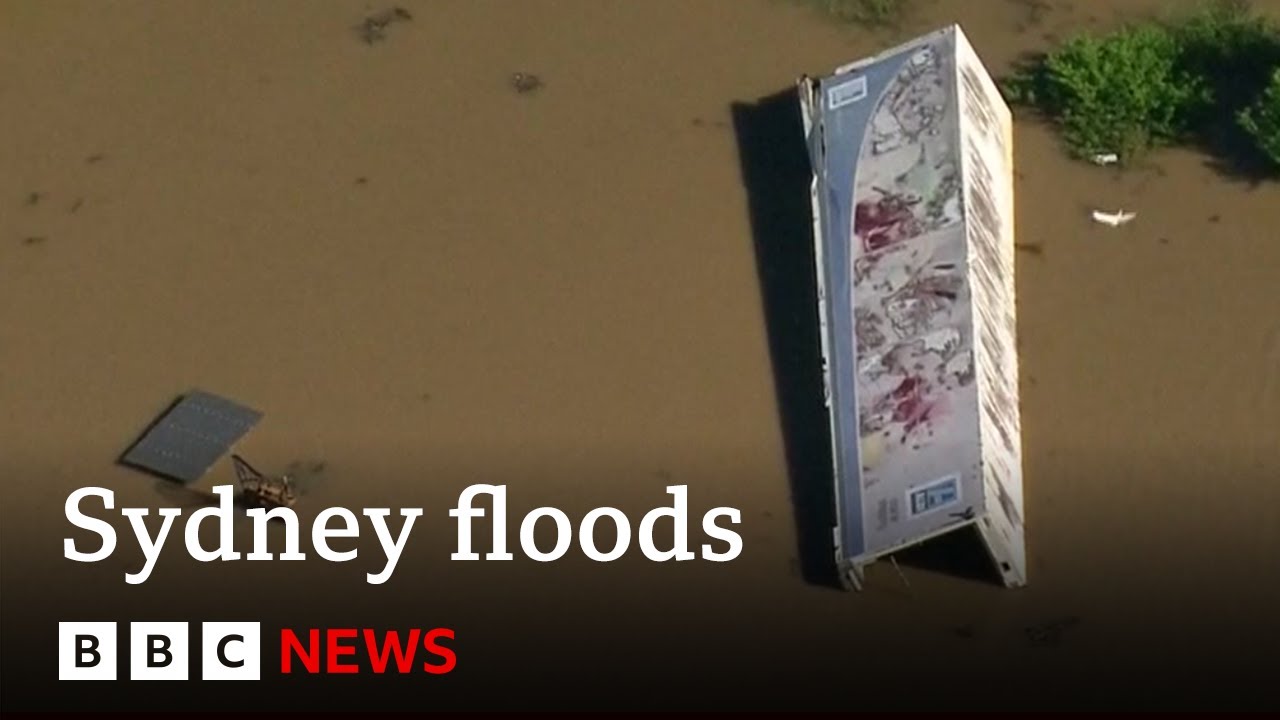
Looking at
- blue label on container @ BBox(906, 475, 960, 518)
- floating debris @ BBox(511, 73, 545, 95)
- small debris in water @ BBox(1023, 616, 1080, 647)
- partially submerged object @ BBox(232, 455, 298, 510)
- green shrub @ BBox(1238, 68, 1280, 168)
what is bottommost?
small debris in water @ BBox(1023, 616, 1080, 647)

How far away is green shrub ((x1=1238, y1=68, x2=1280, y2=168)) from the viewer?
17453mm

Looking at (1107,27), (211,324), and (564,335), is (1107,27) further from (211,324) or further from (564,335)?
(211,324)

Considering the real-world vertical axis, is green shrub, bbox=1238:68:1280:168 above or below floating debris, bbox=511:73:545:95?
below

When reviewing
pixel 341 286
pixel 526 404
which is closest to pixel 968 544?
pixel 526 404

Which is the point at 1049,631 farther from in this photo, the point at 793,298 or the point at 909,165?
the point at 909,165

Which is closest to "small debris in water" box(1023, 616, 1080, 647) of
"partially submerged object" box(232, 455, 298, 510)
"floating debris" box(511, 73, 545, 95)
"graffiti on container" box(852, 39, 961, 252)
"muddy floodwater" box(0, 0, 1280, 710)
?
"muddy floodwater" box(0, 0, 1280, 710)

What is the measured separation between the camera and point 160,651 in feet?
47.9

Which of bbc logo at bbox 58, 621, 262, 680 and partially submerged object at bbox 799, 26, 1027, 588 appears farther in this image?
partially submerged object at bbox 799, 26, 1027, 588

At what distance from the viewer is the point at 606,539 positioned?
15.2m

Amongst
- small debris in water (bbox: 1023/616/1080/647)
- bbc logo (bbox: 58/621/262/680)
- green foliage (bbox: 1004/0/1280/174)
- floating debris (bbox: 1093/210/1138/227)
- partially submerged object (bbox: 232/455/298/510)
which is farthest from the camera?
green foliage (bbox: 1004/0/1280/174)

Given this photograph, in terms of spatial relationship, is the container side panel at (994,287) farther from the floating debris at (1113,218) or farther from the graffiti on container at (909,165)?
the floating debris at (1113,218)

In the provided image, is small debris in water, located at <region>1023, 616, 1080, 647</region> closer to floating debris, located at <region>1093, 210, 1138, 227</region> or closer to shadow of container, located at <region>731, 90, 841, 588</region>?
shadow of container, located at <region>731, 90, 841, 588</region>

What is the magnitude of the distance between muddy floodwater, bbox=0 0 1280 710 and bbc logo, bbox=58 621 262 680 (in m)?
0.12

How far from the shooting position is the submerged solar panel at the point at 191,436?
1570 centimetres
